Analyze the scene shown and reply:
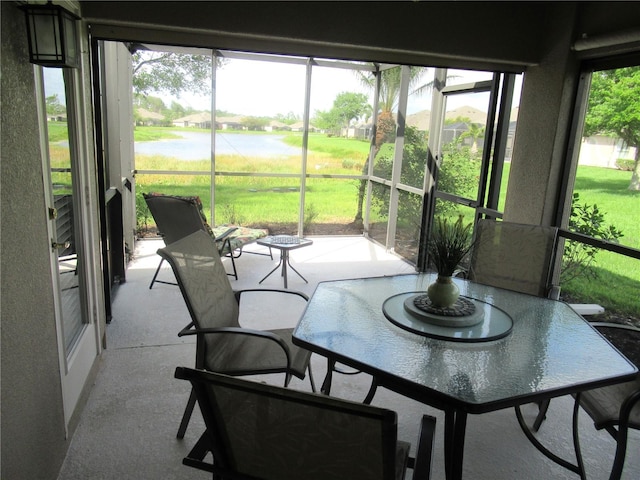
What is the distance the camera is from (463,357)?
5.55 feet

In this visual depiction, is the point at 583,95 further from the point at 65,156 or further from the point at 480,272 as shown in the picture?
the point at 65,156

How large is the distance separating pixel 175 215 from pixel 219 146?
2.26 m

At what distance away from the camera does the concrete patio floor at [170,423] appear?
6.70ft

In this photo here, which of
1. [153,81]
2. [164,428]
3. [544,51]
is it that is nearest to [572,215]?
[544,51]

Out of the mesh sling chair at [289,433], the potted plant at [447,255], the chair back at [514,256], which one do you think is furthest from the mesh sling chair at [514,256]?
the mesh sling chair at [289,433]

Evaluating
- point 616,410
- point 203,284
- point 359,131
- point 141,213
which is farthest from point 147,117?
point 616,410

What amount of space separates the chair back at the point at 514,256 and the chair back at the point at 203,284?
1.62 meters

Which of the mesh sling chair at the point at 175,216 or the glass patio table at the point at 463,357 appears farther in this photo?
the mesh sling chair at the point at 175,216

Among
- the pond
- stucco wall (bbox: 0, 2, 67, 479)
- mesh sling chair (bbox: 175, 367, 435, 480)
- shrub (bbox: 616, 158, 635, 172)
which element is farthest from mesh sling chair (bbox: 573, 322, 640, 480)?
the pond

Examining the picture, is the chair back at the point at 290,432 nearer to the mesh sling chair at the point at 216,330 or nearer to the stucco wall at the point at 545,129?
the mesh sling chair at the point at 216,330

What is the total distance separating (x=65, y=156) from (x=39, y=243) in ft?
2.41

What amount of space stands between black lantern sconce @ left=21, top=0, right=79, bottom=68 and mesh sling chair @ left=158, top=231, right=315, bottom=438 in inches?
33.7

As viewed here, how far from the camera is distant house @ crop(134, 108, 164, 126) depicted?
18.4 feet

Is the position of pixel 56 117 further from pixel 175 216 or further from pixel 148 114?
pixel 148 114
